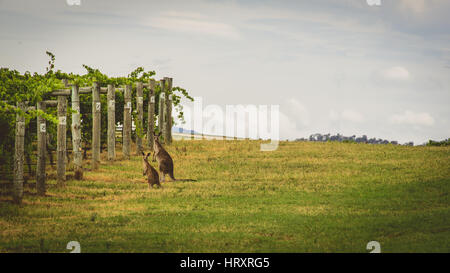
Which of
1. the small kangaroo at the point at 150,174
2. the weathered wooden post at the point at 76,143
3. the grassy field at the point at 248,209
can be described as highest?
the weathered wooden post at the point at 76,143

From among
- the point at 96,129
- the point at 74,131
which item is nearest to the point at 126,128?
the point at 96,129

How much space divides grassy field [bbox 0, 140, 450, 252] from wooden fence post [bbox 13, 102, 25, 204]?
1.23ft

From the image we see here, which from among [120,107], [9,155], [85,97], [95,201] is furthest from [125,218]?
[120,107]

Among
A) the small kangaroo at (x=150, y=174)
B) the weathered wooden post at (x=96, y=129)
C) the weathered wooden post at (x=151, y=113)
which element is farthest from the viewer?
the weathered wooden post at (x=151, y=113)

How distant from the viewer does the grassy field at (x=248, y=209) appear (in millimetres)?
13344

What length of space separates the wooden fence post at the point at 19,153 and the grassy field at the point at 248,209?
38cm

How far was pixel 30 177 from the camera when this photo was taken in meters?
24.0

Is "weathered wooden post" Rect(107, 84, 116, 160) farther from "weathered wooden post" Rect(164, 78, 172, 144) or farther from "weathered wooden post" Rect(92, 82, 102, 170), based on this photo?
"weathered wooden post" Rect(164, 78, 172, 144)

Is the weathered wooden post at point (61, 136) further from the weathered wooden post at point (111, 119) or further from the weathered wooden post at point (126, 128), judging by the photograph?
the weathered wooden post at point (126, 128)

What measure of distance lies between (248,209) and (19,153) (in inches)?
267

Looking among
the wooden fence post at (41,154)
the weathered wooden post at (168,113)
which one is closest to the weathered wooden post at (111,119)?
the wooden fence post at (41,154)

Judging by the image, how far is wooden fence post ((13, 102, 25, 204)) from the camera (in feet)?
59.5

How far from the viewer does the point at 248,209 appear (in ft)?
56.2
